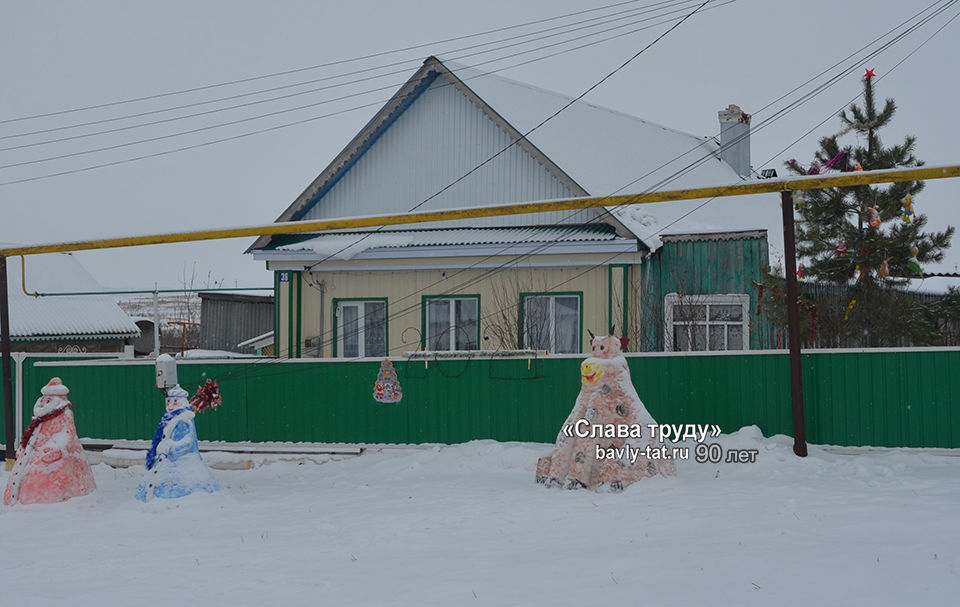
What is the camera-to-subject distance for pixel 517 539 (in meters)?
8.05

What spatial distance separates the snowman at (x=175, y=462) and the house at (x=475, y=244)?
20.3 feet

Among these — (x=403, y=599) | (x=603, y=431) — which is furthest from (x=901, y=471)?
(x=403, y=599)

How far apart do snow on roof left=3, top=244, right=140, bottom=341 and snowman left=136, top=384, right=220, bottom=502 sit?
54.9 feet

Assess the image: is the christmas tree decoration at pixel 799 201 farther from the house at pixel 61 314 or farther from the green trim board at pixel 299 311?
the house at pixel 61 314

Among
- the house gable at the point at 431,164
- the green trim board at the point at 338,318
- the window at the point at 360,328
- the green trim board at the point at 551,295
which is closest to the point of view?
the green trim board at the point at 551,295

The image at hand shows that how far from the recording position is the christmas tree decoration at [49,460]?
10.9 meters

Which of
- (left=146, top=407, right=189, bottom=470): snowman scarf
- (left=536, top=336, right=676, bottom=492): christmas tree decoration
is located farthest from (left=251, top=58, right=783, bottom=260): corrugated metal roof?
(left=146, top=407, right=189, bottom=470): snowman scarf

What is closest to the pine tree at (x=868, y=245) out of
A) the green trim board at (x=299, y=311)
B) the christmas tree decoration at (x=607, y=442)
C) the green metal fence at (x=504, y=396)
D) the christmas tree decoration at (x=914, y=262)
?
the christmas tree decoration at (x=914, y=262)

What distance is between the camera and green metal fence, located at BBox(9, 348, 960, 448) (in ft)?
36.6

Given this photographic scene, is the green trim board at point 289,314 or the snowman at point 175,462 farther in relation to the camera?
the green trim board at point 289,314

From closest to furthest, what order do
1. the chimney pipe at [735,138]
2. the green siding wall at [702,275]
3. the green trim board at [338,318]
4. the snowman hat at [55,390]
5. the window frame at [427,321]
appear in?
the snowman hat at [55,390]
the green siding wall at [702,275]
the window frame at [427,321]
the green trim board at [338,318]
the chimney pipe at [735,138]

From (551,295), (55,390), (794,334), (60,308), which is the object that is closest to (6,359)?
(55,390)

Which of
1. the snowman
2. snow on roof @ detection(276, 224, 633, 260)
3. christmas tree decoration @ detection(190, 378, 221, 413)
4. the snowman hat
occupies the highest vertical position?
snow on roof @ detection(276, 224, 633, 260)

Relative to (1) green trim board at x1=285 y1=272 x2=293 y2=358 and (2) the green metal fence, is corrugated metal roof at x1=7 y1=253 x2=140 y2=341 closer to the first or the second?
(1) green trim board at x1=285 y1=272 x2=293 y2=358
